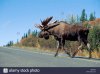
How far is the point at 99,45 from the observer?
12906mm

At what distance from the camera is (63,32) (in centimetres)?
1201

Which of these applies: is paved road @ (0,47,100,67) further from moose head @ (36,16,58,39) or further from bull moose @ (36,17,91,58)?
moose head @ (36,16,58,39)

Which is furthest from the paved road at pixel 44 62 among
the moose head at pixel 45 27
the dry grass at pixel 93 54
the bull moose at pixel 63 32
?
the dry grass at pixel 93 54

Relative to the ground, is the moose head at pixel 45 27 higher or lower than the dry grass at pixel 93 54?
higher

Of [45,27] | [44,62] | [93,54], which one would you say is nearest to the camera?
[44,62]

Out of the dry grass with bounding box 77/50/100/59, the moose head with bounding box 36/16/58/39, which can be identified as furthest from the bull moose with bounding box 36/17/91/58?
the dry grass with bounding box 77/50/100/59

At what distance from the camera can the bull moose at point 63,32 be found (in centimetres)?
1152

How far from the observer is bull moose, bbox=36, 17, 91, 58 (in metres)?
11.5

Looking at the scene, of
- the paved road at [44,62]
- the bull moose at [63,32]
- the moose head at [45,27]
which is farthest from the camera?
the moose head at [45,27]

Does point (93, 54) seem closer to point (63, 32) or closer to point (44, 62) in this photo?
point (63, 32)

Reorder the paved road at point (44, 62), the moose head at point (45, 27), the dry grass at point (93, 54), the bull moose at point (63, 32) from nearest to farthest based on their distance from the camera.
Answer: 1. the paved road at point (44, 62)
2. the bull moose at point (63, 32)
3. the moose head at point (45, 27)
4. the dry grass at point (93, 54)

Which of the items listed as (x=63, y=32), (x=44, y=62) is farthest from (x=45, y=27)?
(x=44, y=62)

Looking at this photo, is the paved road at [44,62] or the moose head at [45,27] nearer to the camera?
the paved road at [44,62]

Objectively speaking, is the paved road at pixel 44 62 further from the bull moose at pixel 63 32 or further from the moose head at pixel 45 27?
the moose head at pixel 45 27
